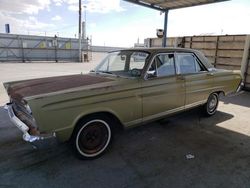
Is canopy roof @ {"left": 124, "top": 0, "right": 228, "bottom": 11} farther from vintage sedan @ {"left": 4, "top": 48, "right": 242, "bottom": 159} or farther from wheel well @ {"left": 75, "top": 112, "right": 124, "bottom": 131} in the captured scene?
wheel well @ {"left": 75, "top": 112, "right": 124, "bottom": 131}

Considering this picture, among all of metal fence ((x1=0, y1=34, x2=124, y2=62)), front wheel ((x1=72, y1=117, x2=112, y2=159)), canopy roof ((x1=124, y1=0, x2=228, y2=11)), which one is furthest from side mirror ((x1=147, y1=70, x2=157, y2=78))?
metal fence ((x1=0, y1=34, x2=124, y2=62))

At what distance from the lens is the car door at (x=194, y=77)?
4363 millimetres

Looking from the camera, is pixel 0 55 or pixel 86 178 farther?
pixel 0 55

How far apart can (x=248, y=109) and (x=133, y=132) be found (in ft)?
12.3

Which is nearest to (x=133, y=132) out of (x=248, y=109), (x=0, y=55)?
(x=248, y=109)

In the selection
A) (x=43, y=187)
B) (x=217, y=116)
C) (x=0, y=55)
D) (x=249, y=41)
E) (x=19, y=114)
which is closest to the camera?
(x=43, y=187)

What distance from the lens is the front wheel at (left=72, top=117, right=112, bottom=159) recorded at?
3147mm

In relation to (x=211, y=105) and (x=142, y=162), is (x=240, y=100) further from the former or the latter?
(x=142, y=162)

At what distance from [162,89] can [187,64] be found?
1.09m

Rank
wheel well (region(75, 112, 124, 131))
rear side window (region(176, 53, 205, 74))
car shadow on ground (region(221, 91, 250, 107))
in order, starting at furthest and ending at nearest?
1. car shadow on ground (region(221, 91, 250, 107))
2. rear side window (region(176, 53, 205, 74))
3. wheel well (region(75, 112, 124, 131))

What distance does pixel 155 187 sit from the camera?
2.68 metres

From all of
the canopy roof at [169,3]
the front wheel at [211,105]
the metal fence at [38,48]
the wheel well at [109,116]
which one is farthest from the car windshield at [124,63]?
the metal fence at [38,48]

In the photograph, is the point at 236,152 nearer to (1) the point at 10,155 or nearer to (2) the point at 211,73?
(2) the point at 211,73

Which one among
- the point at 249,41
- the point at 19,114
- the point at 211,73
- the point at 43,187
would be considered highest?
the point at 249,41
